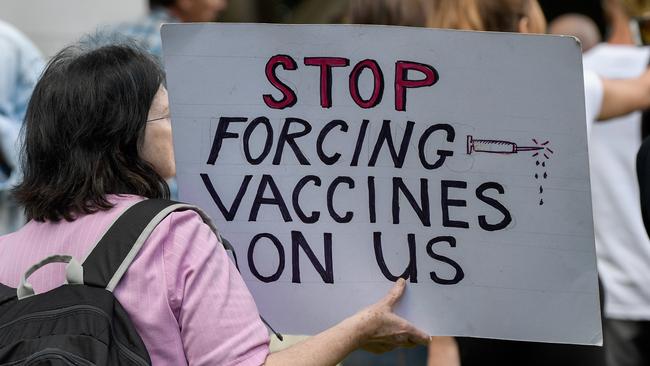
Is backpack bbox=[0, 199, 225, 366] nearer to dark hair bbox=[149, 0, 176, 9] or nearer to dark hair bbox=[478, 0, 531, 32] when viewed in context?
dark hair bbox=[478, 0, 531, 32]

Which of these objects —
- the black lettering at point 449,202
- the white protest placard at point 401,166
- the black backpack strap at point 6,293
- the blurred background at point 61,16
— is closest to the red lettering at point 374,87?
the white protest placard at point 401,166

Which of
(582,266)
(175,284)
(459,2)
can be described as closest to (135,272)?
(175,284)

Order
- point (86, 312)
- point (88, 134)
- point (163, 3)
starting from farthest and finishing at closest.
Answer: point (163, 3)
point (88, 134)
point (86, 312)

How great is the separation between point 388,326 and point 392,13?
1.51m

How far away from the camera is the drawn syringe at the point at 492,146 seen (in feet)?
9.39

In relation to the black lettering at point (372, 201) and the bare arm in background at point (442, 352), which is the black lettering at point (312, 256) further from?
the bare arm in background at point (442, 352)

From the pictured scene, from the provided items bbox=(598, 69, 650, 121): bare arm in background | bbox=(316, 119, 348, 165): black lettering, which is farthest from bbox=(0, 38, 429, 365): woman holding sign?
bbox=(598, 69, 650, 121): bare arm in background

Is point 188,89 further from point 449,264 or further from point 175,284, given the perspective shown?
point 449,264

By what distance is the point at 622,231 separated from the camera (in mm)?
5094

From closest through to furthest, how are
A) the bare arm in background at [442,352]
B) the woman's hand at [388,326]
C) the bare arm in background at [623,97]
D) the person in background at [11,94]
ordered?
1. the woman's hand at [388,326]
2. the bare arm in background at [442,352]
3. the bare arm in background at [623,97]
4. the person in background at [11,94]

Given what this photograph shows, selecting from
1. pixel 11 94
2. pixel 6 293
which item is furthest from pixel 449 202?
pixel 11 94

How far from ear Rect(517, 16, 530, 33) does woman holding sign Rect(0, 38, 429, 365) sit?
133 cm

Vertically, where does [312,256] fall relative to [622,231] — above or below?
below

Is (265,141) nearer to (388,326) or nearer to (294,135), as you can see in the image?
(294,135)
